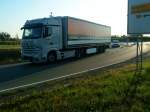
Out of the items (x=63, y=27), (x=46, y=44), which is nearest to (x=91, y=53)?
(x=63, y=27)

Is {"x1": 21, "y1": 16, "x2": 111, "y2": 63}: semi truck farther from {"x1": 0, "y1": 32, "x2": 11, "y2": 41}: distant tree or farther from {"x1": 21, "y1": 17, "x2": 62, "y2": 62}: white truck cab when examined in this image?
{"x1": 0, "y1": 32, "x2": 11, "y2": 41}: distant tree

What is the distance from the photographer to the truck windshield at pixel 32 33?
23.3 meters

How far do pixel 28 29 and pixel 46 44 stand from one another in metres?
1.80

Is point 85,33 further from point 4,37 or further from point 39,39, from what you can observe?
point 4,37

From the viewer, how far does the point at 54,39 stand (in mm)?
24688

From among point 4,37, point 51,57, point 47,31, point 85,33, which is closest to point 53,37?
point 47,31

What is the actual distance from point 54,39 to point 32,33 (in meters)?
1.88

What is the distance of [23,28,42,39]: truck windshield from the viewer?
76.5ft

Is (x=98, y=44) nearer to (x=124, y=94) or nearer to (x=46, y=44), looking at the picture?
(x=46, y=44)

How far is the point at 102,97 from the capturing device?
9102 mm

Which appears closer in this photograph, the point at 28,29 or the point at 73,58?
the point at 28,29

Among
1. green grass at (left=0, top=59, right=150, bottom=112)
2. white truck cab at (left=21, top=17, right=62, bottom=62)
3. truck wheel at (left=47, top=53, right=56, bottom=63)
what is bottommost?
green grass at (left=0, top=59, right=150, bottom=112)

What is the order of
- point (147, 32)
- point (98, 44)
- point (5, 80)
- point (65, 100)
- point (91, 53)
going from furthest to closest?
point (98, 44), point (91, 53), point (5, 80), point (147, 32), point (65, 100)

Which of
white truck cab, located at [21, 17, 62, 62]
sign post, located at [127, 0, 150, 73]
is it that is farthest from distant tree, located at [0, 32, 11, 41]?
sign post, located at [127, 0, 150, 73]
